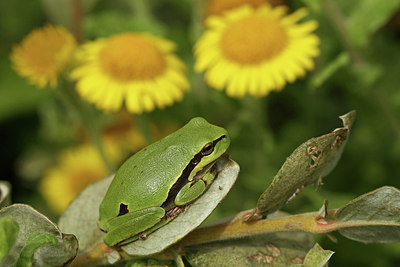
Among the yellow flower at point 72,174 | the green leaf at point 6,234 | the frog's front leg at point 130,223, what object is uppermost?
the green leaf at point 6,234

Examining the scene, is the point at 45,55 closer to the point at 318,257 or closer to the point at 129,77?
the point at 129,77

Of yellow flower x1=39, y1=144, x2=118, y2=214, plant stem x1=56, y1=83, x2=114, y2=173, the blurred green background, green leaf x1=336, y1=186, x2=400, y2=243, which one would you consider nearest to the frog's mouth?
green leaf x1=336, y1=186, x2=400, y2=243

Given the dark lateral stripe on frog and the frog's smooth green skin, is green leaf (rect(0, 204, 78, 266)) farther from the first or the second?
the dark lateral stripe on frog

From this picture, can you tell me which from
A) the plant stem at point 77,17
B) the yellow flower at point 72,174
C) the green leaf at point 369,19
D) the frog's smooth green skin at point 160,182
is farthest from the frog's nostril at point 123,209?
the plant stem at point 77,17

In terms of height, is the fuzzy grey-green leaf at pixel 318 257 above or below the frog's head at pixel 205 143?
below

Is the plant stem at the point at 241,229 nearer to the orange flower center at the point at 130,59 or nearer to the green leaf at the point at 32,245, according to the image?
the green leaf at the point at 32,245

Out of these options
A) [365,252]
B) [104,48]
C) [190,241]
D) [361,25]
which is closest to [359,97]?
[361,25]
